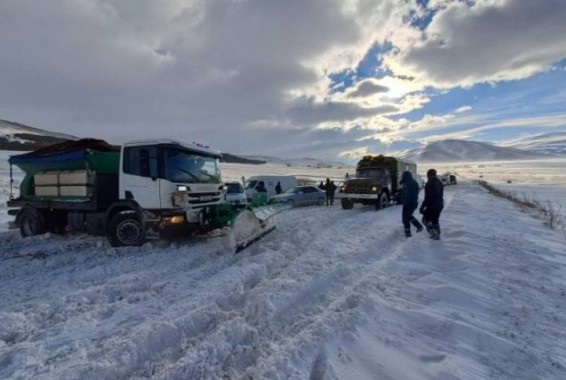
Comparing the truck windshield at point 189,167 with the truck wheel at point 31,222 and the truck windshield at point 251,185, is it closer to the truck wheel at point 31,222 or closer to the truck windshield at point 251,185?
the truck wheel at point 31,222

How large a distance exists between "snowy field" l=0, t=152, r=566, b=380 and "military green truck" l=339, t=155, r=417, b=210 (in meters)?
10.5

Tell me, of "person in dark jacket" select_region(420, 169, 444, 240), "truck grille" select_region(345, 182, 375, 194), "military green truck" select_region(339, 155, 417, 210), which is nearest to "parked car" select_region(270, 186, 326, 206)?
"military green truck" select_region(339, 155, 417, 210)

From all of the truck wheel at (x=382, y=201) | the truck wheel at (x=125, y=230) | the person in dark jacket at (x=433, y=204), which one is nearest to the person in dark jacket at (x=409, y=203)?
the person in dark jacket at (x=433, y=204)

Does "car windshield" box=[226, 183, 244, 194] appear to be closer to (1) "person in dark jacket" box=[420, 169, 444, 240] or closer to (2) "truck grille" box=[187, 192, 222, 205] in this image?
(2) "truck grille" box=[187, 192, 222, 205]

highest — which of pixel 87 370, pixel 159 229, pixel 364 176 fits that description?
pixel 364 176

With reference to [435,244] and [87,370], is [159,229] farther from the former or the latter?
[435,244]

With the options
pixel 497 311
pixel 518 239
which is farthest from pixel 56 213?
pixel 518 239

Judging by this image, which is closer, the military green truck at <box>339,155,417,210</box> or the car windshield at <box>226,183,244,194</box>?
the military green truck at <box>339,155,417,210</box>

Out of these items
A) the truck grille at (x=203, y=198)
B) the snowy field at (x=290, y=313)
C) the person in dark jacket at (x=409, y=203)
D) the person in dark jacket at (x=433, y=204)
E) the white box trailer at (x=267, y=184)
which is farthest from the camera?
the white box trailer at (x=267, y=184)

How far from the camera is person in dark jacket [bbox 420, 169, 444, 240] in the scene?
29.4 ft

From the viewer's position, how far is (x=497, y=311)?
14.8 ft

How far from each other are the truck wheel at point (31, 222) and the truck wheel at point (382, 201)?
15074 millimetres

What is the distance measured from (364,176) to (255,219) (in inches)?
500

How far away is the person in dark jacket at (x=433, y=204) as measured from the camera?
8953 millimetres
